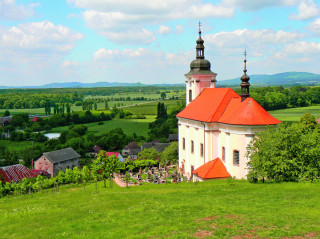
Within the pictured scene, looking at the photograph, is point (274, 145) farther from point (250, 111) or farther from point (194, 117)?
point (194, 117)

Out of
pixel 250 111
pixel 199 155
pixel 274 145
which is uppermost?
pixel 250 111

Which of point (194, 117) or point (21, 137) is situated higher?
point (194, 117)

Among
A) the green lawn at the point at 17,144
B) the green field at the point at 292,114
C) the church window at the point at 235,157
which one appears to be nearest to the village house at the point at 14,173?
the green lawn at the point at 17,144

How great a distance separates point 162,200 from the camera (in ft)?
64.3

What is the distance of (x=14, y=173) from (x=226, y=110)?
34.0 m

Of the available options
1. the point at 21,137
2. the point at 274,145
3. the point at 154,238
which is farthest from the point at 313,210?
the point at 21,137

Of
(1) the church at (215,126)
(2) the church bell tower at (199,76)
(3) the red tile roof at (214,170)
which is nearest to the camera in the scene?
(1) the church at (215,126)

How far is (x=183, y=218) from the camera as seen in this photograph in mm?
14422

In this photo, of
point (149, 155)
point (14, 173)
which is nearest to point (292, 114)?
point (149, 155)

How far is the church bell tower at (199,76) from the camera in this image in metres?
39.3

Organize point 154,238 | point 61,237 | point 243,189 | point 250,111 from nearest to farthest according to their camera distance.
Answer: point 154,238, point 61,237, point 243,189, point 250,111

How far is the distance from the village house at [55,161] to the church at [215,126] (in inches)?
1094

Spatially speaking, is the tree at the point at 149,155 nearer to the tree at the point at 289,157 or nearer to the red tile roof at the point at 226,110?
the red tile roof at the point at 226,110

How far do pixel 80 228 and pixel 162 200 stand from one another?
21.3 feet
